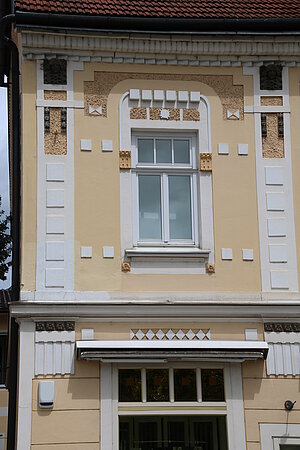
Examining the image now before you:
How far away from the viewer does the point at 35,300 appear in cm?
1274

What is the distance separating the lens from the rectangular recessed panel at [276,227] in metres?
13.5

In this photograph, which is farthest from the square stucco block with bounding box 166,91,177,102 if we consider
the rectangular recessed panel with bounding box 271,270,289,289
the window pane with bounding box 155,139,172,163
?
the rectangular recessed panel with bounding box 271,270,289,289

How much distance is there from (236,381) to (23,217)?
158 inches

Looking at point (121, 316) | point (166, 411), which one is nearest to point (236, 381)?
point (166, 411)

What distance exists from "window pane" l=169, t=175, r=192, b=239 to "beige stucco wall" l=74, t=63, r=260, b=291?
0.46 meters

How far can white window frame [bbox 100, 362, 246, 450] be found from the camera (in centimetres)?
1245

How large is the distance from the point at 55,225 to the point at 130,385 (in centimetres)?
264

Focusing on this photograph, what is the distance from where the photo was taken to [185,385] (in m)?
12.8

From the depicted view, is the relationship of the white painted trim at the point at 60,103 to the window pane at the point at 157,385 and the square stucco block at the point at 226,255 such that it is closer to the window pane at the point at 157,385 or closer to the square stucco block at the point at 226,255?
the square stucco block at the point at 226,255

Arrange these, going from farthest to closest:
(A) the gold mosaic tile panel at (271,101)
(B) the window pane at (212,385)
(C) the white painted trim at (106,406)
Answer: (A) the gold mosaic tile panel at (271,101) → (B) the window pane at (212,385) → (C) the white painted trim at (106,406)

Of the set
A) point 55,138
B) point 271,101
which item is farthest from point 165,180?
point 271,101

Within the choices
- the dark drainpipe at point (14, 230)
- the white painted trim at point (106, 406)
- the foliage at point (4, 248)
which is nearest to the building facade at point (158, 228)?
the white painted trim at point (106, 406)

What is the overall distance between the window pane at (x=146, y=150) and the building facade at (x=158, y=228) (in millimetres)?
23

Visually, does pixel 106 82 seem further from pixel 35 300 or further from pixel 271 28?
pixel 35 300
